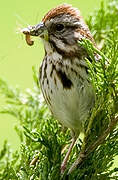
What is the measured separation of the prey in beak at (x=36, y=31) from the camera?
2.46 meters

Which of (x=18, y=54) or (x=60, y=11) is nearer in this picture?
(x=60, y=11)

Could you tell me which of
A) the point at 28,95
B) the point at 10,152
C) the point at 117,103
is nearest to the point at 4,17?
the point at 28,95

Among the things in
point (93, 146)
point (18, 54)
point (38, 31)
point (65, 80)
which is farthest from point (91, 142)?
point (18, 54)

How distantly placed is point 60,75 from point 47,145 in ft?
1.28

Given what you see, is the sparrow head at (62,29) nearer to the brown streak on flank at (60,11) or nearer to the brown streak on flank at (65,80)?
the brown streak on flank at (60,11)

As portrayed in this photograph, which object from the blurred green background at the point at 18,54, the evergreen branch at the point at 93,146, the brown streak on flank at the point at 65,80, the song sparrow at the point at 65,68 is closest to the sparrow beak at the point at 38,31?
the song sparrow at the point at 65,68

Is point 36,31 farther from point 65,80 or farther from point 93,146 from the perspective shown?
point 93,146

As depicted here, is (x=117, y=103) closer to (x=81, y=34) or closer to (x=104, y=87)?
(x=104, y=87)

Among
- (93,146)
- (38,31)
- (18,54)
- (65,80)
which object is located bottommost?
(93,146)

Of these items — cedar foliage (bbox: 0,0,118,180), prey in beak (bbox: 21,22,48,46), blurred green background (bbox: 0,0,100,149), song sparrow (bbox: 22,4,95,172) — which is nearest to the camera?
cedar foliage (bbox: 0,0,118,180)

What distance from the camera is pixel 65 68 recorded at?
2430 mm

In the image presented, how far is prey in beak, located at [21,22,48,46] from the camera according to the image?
96.9 inches

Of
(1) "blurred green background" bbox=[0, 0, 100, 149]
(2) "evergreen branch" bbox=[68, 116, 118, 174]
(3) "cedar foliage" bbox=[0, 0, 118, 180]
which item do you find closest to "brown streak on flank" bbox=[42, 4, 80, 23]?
(3) "cedar foliage" bbox=[0, 0, 118, 180]

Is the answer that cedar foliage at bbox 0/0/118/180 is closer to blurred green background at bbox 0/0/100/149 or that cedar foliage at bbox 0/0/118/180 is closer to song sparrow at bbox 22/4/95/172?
song sparrow at bbox 22/4/95/172
